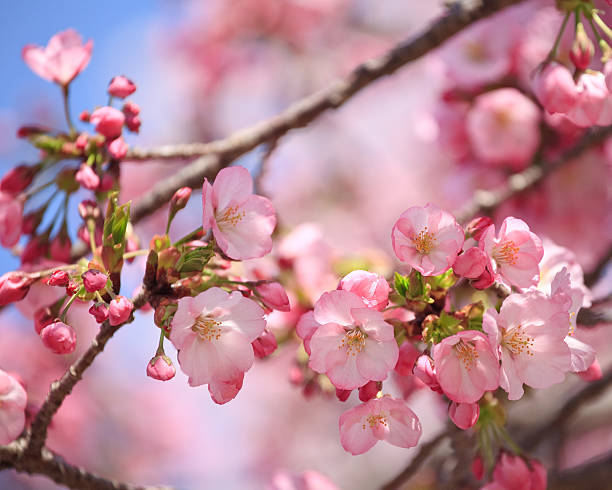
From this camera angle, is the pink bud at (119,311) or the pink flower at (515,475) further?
the pink flower at (515,475)

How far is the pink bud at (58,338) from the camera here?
0.95 m

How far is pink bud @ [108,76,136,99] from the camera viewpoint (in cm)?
123

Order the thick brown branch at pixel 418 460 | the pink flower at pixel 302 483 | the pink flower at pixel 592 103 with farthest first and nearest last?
the pink flower at pixel 302 483
the thick brown branch at pixel 418 460
the pink flower at pixel 592 103

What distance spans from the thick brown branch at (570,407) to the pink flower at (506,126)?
2.26ft

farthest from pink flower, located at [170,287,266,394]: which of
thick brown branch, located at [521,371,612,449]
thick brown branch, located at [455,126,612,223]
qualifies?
thick brown branch, located at [521,371,612,449]

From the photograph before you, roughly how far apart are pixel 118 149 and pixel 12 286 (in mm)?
347

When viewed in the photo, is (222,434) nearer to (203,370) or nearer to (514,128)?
(514,128)

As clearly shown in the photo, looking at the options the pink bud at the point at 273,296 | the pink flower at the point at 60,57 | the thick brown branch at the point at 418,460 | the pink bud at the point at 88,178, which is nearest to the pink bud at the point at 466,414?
the pink bud at the point at 273,296

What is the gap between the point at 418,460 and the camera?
1.30 metres

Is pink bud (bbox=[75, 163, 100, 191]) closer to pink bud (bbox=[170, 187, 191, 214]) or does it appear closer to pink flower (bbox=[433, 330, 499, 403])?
pink bud (bbox=[170, 187, 191, 214])

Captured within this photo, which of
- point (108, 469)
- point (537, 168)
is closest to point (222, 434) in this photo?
point (108, 469)

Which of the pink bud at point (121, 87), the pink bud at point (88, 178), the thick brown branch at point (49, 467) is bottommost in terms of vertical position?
the thick brown branch at point (49, 467)

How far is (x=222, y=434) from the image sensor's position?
5195mm

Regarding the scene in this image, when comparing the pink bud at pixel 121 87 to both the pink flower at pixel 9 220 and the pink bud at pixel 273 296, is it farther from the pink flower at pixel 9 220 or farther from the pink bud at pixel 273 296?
the pink bud at pixel 273 296
